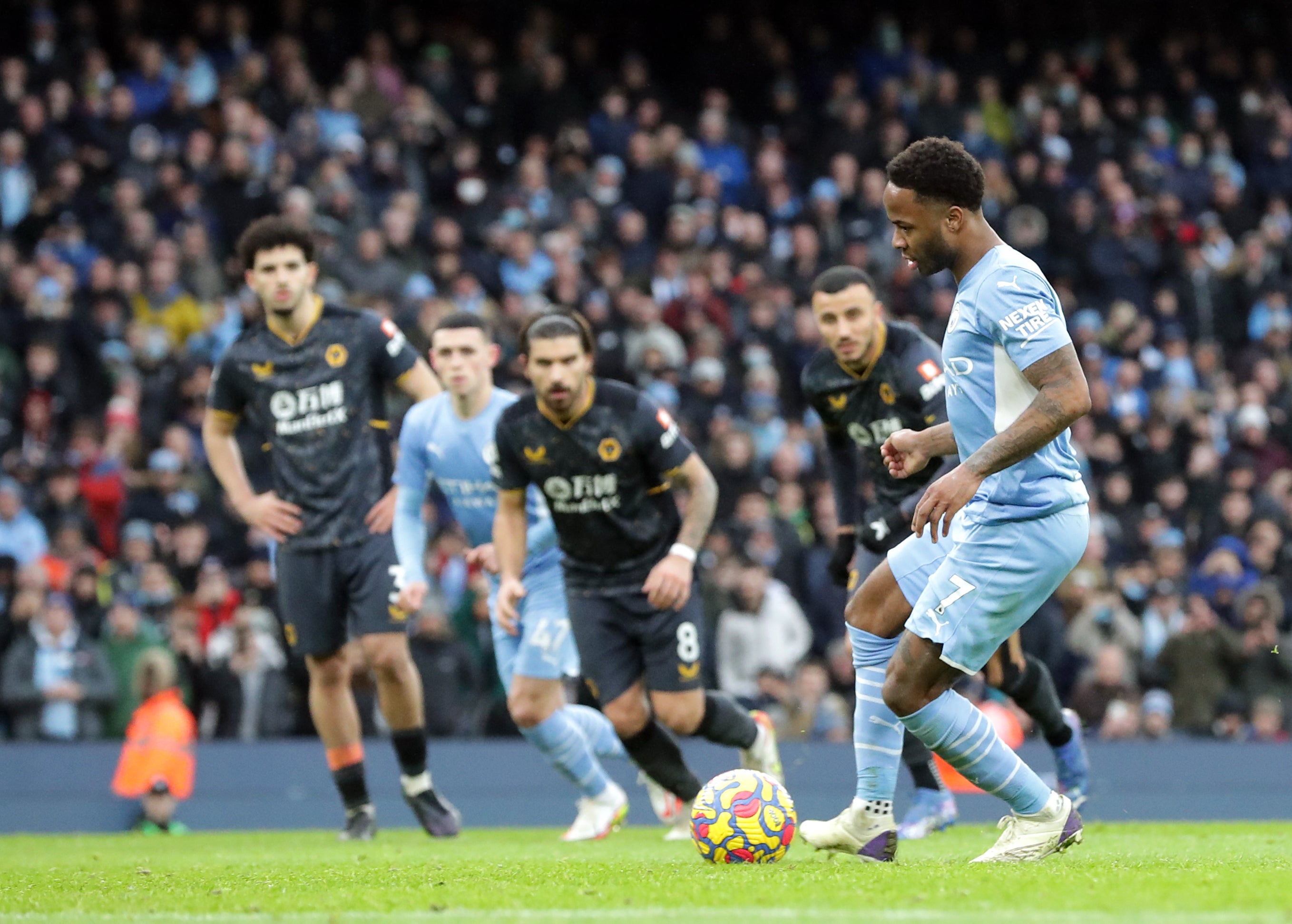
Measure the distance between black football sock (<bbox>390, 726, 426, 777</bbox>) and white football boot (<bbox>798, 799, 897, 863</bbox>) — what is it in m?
3.63

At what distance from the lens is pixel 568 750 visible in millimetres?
9562

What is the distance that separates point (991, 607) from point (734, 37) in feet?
59.0

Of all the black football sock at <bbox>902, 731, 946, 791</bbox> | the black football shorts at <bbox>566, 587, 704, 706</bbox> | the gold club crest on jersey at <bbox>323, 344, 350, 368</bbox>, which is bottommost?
the black football sock at <bbox>902, 731, 946, 791</bbox>

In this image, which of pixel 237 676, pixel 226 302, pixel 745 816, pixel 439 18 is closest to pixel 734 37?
pixel 439 18

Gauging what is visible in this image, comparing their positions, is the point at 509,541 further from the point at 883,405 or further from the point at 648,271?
the point at 648,271

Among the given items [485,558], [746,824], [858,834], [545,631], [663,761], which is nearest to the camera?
[858,834]

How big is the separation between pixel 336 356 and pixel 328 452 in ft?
1.74

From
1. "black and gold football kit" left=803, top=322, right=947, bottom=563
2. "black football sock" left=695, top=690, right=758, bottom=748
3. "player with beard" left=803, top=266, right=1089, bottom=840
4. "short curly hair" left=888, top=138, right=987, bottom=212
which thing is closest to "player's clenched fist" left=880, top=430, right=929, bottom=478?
"short curly hair" left=888, top=138, right=987, bottom=212

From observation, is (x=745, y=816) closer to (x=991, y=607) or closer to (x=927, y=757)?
(x=991, y=607)

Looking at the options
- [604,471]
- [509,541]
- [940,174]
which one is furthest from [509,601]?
[940,174]

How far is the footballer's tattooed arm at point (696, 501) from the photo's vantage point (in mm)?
8430

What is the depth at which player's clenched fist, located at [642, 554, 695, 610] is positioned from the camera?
8234 millimetres

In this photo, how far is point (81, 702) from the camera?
1288 cm

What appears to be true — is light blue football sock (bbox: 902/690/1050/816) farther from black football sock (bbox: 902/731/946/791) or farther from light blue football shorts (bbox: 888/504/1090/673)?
black football sock (bbox: 902/731/946/791)
